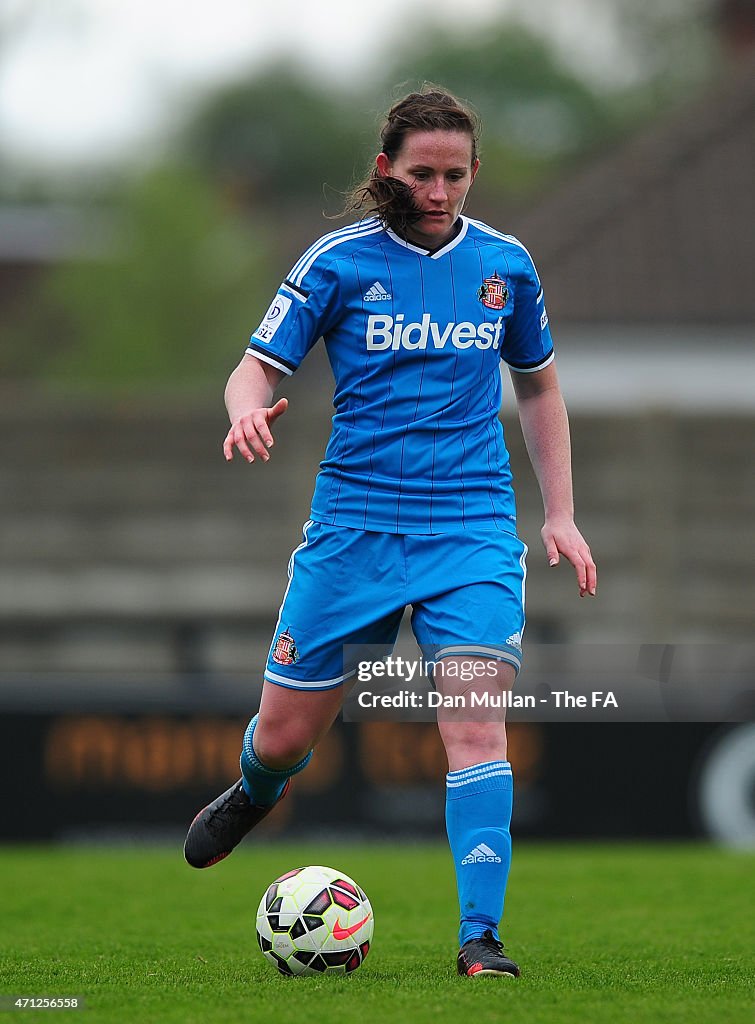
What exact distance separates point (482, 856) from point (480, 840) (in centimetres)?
4

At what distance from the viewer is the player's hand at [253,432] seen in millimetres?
3878

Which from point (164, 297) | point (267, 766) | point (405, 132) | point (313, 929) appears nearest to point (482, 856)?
point (313, 929)

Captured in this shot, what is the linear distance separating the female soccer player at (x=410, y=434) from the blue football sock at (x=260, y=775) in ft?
0.93

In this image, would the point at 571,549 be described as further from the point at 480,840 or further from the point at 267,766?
the point at 267,766

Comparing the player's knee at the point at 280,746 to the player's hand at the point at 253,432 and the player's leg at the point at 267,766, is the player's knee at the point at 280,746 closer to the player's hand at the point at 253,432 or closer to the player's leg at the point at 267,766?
the player's leg at the point at 267,766

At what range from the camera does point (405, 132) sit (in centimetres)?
422

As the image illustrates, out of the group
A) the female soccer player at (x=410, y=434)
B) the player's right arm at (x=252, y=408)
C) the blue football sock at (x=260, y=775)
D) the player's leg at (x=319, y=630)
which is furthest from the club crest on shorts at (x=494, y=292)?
the blue football sock at (x=260, y=775)

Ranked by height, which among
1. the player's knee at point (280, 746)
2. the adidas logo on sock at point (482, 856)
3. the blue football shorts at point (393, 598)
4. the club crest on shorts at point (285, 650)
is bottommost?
the adidas logo on sock at point (482, 856)

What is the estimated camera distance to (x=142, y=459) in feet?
34.1

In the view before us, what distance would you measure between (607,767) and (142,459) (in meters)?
3.53

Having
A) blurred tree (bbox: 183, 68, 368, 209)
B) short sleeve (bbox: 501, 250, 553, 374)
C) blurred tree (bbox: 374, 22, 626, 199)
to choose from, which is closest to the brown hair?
short sleeve (bbox: 501, 250, 553, 374)

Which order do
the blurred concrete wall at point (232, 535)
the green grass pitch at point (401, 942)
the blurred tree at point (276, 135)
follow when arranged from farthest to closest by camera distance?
the blurred tree at point (276, 135) < the blurred concrete wall at point (232, 535) < the green grass pitch at point (401, 942)

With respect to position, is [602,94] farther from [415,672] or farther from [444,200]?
[444,200]

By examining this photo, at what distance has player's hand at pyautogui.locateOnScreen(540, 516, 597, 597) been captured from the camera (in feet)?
14.1
